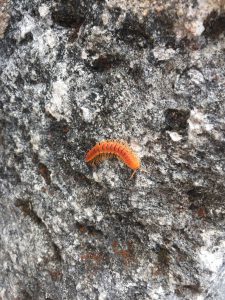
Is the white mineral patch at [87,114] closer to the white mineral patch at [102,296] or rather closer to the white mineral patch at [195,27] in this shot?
the white mineral patch at [195,27]

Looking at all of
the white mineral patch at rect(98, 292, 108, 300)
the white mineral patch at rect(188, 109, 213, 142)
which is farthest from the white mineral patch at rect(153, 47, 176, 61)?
the white mineral patch at rect(98, 292, 108, 300)

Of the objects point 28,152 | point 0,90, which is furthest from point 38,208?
point 0,90

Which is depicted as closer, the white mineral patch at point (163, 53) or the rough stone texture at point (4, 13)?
the white mineral patch at point (163, 53)

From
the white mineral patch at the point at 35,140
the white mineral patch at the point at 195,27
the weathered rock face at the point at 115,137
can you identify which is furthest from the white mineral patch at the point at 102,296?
the white mineral patch at the point at 195,27

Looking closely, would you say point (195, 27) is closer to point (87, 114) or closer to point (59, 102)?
point (87, 114)

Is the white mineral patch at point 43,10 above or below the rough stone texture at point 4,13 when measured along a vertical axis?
below

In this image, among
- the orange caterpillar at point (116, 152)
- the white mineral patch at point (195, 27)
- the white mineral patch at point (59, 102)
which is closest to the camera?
the white mineral patch at point (195, 27)

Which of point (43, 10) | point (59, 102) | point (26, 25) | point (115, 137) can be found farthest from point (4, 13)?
point (115, 137)

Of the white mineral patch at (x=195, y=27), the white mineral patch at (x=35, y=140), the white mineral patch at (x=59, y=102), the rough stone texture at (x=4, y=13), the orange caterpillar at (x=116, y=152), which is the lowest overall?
the orange caterpillar at (x=116, y=152)

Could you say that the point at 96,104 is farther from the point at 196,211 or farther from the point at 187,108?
the point at 196,211
